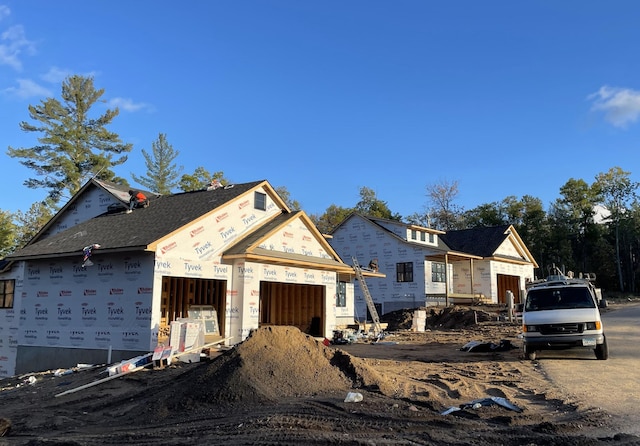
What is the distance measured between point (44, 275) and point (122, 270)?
4.09 m

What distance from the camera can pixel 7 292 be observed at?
824 inches

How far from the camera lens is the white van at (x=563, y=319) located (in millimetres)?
13258

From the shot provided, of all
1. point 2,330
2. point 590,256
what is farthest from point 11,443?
point 590,256

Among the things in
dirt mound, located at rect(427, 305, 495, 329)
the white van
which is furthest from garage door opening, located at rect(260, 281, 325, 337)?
the white van

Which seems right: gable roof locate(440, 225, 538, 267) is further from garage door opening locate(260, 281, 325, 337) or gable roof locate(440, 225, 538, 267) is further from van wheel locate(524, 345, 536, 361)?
van wheel locate(524, 345, 536, 361)

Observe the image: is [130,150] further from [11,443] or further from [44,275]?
[11,443]

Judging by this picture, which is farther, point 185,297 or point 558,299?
point 185,297

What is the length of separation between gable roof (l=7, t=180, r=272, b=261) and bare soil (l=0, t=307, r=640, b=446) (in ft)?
15.7

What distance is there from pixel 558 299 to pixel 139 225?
14.1 meters

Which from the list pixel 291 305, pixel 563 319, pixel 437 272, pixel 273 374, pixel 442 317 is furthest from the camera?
pixel 437 272

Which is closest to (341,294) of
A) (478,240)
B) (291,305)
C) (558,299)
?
(291,305)

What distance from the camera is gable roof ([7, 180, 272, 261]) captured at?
16859 mm

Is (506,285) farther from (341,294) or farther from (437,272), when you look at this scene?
(341,294)

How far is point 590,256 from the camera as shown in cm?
6756
